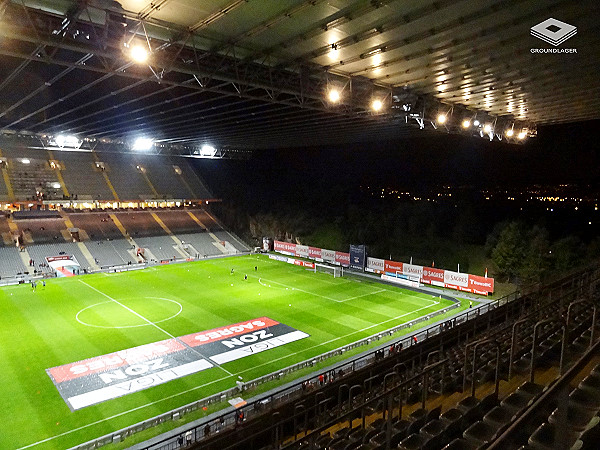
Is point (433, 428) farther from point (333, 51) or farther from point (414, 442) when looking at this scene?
point (333, 51)

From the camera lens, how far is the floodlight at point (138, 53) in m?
11.4

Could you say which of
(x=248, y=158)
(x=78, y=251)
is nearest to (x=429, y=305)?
(x=248, y=158)

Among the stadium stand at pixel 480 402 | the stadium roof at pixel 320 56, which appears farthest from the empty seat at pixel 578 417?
the stadium roof at pixel 320 56

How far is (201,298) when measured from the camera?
30547 mm

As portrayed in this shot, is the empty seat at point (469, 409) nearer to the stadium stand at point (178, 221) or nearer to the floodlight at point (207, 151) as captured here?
the floodlight at point (207, 151)

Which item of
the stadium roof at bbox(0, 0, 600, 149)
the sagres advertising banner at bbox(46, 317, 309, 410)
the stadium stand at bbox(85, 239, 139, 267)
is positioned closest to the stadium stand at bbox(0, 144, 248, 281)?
the stadium stand at bbox(85, 239, 139, 267)

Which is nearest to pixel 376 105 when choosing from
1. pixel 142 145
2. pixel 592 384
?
pixel 592 384

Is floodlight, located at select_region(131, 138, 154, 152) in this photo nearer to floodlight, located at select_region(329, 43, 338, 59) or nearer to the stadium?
the stadium

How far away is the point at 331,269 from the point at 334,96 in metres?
27.0

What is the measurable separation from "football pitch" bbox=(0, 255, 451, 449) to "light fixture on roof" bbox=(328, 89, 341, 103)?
11857 millimetres

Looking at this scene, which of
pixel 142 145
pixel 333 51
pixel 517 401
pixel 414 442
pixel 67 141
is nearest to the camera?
pixel 517 401

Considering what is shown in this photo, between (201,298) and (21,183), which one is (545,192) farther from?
(21,183)

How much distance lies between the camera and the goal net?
128 feet

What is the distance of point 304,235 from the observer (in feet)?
161
